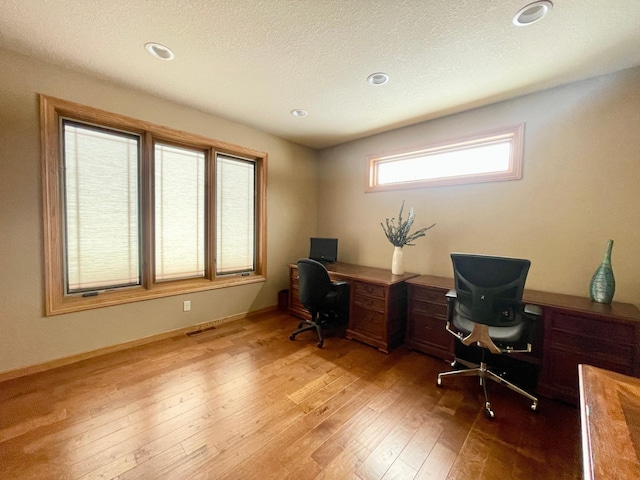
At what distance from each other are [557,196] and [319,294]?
2.45 meters

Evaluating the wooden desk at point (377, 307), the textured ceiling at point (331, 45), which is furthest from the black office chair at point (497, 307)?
the textured ceiling at point (331, 45)

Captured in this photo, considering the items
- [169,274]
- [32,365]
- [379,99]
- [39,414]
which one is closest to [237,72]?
[379,99]

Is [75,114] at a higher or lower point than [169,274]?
higher

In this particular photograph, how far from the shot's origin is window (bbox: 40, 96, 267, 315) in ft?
7.45

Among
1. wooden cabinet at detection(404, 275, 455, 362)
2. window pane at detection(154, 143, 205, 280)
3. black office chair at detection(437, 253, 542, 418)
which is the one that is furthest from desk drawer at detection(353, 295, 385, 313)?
window pane at detection(154, 143, 205, 280)

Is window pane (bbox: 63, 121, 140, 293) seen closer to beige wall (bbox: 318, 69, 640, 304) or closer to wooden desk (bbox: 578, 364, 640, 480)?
beige wall (bbox: 318, 69, 640, 304)

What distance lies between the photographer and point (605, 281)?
6.52ft

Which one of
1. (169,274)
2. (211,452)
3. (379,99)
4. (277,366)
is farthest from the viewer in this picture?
(169,274)

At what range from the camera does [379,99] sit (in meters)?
2.59

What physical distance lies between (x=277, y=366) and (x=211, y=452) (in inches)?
36.9

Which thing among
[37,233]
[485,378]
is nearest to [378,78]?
[485,378]

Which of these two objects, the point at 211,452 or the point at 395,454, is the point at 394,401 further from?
the point at 211,452

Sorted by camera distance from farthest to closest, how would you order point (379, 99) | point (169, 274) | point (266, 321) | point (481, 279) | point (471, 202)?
point (266, 321) < point (169, 274) < point (471, 202) < point (379, 99) < point (481, 279)

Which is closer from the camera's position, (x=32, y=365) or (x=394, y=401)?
(x=394, y=401)
